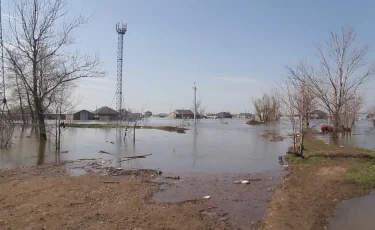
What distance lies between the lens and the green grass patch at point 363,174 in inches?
380

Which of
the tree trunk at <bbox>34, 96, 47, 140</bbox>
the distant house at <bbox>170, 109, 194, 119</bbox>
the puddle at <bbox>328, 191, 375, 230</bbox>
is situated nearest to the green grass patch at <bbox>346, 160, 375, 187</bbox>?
the puddle at <bbox>328, 191, 375, 230</bbox>

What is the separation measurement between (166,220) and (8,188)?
5352 mm

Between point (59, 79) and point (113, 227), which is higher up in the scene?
point (59, 79)

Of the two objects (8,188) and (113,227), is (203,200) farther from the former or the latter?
(8,188)

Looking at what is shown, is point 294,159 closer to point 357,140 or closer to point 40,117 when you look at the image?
point 357,140

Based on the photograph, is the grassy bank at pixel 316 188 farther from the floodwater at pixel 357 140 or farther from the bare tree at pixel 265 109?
the bare tree at pixel 265 109

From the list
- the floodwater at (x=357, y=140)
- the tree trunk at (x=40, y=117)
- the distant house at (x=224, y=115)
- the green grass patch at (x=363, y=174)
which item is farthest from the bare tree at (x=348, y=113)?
the distant house at (x=224, y=115)

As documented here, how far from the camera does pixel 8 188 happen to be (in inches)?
353

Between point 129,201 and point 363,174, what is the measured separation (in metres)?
7.75

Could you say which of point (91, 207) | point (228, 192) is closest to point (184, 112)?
point (228, 192)

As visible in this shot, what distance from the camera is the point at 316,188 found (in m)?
9.03

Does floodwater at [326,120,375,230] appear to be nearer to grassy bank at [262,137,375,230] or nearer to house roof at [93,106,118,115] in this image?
grassy bank at [262,137,375,230]

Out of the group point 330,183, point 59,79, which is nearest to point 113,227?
point 330,183

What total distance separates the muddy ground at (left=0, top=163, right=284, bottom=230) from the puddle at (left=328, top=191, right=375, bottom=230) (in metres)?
1.53
